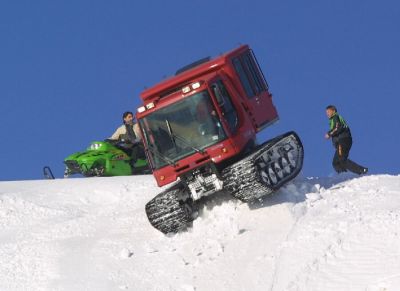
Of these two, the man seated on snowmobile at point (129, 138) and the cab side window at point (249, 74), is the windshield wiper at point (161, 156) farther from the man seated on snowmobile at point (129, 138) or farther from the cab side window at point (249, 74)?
the man seated on snowmobile at point (129, 138)

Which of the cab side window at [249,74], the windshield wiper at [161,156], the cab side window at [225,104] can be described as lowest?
the windshield wiper at [161,156]

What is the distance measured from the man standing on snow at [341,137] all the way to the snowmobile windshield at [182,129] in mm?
4095

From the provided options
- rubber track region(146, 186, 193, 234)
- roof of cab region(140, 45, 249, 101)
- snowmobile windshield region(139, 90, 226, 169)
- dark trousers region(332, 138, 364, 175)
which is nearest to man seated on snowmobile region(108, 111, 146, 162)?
roof of cab region(140, 45, 249, 101)

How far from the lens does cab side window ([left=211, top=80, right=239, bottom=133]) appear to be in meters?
15.4

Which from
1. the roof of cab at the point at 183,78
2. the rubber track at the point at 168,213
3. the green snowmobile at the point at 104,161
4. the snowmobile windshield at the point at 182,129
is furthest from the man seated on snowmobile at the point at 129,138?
the rubber track at the point at 168,213

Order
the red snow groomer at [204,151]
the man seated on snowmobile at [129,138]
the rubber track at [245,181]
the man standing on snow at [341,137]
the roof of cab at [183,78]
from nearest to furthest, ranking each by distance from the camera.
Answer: the rubber track at [245,181] → the red snow groomer at [204,151] → the roof of cab at [183,78] → the man standing on snow at [341,137] → the man seated on snowmobile at [129,138]

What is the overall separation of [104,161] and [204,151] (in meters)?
6.18

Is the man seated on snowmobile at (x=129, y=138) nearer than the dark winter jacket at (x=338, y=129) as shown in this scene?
No

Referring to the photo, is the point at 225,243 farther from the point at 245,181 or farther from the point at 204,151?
the point at 204,151

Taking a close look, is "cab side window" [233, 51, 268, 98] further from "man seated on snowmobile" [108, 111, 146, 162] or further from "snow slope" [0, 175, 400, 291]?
"man seated on snowmobile" [108, 111, 146, 162]

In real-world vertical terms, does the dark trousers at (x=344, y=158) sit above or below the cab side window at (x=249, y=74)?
below

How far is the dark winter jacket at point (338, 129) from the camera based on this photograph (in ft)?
61.3

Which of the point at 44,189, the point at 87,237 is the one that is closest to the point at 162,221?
the point at 87,237

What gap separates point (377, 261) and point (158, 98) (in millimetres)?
5955
